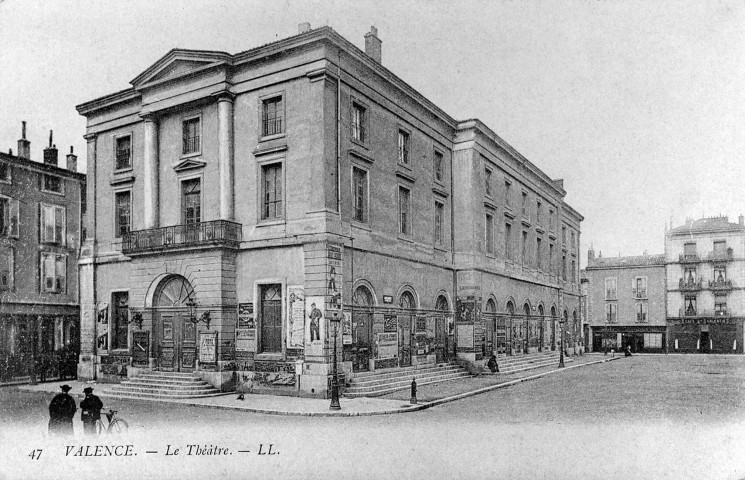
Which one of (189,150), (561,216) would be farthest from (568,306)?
(189,150)

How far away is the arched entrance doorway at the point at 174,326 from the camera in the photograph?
2309cm

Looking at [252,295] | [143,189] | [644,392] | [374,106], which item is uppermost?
[374,106]

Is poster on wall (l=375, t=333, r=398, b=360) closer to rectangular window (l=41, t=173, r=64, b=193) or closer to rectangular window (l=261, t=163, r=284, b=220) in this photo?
rectangular window (l=261, t=163, r=284, b=220)

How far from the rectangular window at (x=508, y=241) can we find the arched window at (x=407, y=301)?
1111 centimetres

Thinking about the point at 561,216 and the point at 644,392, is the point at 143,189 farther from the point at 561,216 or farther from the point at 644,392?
the point at 561,216

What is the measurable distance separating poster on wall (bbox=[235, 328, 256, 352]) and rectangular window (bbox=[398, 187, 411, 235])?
7867mm

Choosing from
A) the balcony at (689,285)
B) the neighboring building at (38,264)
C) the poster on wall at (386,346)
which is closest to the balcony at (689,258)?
the balcony at (689,285)

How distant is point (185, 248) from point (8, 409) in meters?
7.33

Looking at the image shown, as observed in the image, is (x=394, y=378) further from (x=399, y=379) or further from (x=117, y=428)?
(x=117, y=428)

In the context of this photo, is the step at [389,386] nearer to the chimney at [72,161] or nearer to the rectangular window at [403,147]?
the rectangular window at [403,147]

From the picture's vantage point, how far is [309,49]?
21.5 meters

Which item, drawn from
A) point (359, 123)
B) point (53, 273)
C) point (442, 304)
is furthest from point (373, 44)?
point (53, 273)

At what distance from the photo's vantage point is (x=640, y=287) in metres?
62.7

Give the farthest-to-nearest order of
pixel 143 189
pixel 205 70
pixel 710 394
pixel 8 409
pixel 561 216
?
1. pixel 561 216
2. pixel 143 189
3. pixel 205 70
4. pixel 710 394
5. pixel 8 409
